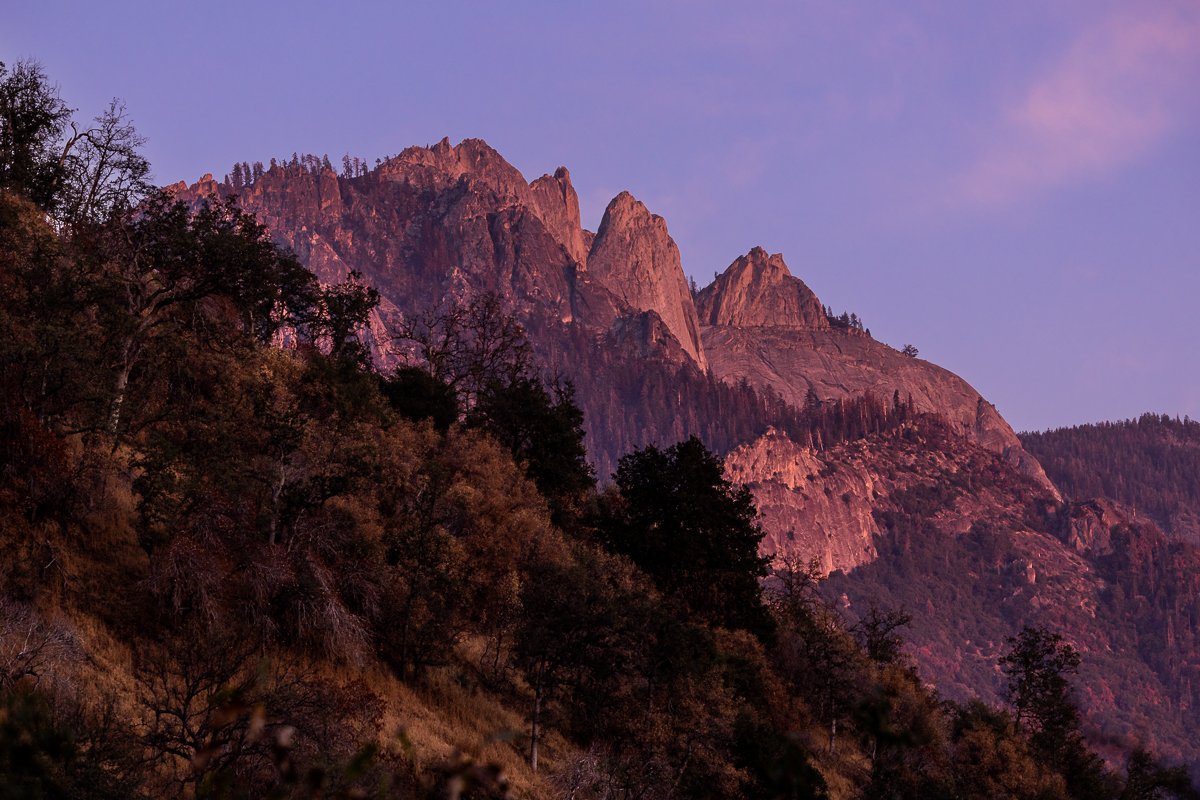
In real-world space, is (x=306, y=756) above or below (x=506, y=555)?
below

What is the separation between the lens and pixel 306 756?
23.2m

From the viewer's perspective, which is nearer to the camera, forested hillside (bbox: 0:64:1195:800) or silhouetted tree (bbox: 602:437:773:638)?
forested hillside (bbox: 0:64:1195:800)

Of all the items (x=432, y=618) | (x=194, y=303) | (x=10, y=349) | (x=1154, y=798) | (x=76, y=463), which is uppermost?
(x=194, y=303)

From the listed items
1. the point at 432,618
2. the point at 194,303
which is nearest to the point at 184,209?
the point at 194,303

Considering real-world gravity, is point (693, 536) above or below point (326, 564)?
above

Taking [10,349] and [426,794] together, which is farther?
[10,349]

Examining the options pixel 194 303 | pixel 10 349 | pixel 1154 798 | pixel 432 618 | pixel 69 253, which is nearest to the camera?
pixel 10 349

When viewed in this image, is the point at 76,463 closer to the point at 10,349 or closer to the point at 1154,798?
the point at 10,349

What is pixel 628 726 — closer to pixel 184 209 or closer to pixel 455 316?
pixel 184 209

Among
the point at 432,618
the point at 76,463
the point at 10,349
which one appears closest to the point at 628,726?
the point at 432,618

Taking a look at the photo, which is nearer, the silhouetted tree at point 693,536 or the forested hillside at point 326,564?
the forested hillside at point 326,564

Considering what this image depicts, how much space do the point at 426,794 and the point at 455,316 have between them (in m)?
43.5

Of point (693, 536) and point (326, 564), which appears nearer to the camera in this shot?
point (326, 564)

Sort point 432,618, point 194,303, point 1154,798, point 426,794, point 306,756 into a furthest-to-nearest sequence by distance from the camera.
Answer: point 1154,798 → point 194,303 → point 432,618 → point 426,794 → point 306,756
